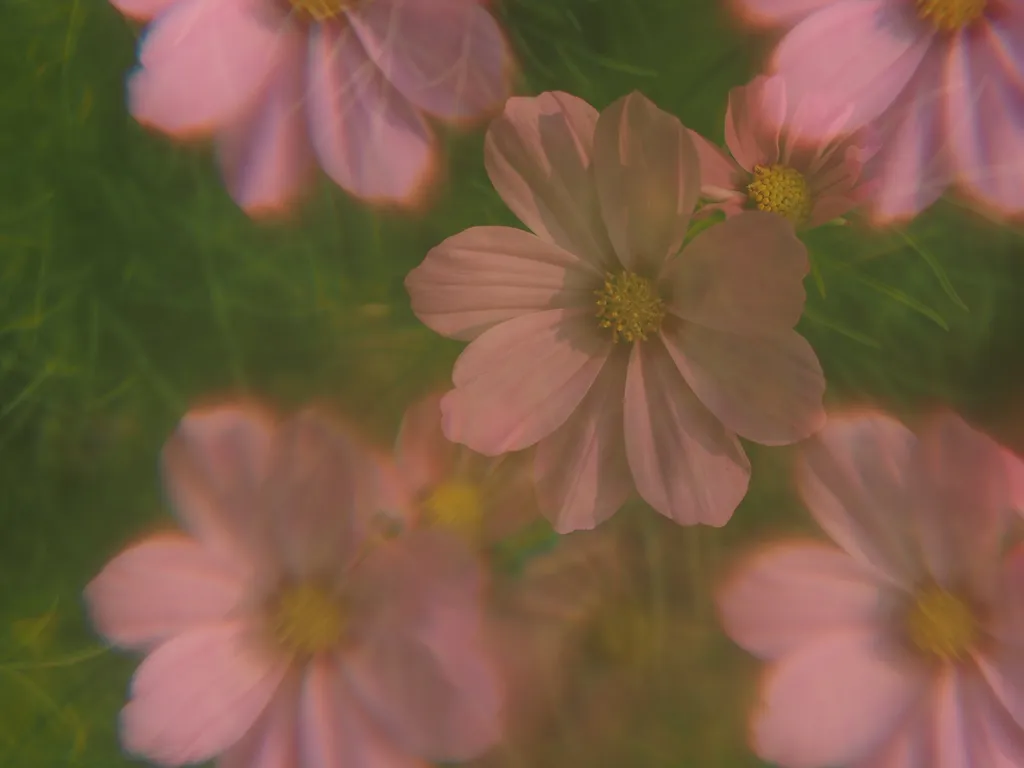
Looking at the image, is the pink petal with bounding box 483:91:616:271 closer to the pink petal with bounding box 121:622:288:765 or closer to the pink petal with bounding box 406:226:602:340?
the pink petal with bounding box 406:226:602:340

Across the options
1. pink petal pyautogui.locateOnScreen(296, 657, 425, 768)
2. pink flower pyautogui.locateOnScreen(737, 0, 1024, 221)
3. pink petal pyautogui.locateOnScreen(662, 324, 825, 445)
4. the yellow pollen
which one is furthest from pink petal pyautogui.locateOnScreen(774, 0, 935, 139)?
pink petal pyautogui.locateOnScreen(296, 657, 425, 768)

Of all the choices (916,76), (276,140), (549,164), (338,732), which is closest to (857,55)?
(916,76)

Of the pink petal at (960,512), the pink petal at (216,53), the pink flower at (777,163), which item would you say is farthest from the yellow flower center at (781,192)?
the pink petal at (216,53)

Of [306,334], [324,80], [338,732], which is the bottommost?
[338,732]

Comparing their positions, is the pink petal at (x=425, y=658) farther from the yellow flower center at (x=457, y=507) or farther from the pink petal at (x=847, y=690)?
the pink petal at (x=847, y=690)

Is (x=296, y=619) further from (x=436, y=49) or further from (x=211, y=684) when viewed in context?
(x=436, y=49)
